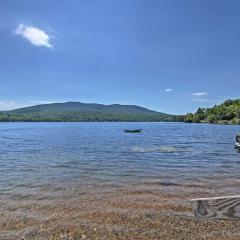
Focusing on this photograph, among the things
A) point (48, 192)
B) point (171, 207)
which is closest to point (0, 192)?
point (48, 192)

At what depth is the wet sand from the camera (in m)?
8.22

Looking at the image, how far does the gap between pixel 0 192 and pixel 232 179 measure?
12703 millimetres

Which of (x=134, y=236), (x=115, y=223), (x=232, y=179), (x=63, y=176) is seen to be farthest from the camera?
(x=63, y=176)

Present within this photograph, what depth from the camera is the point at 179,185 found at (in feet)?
50.5

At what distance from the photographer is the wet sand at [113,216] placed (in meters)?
8.22

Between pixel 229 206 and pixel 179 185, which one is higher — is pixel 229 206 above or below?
→ above

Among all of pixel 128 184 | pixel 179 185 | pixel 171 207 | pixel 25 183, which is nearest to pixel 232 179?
pixel 179 185

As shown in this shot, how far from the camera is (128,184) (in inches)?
623

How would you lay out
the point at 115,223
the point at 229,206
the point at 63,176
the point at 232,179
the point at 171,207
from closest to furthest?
A: the point at 229,206, the point at 115,223, the point at 171,207, the point at 232,179, the point at 63,176

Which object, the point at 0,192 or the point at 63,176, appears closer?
the point at 0,192

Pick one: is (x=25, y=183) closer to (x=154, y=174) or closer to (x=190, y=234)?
(x=154, y=174)

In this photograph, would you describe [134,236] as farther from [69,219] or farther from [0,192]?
[0,192]

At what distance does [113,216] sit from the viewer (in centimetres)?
994

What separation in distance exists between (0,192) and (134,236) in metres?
8.45
